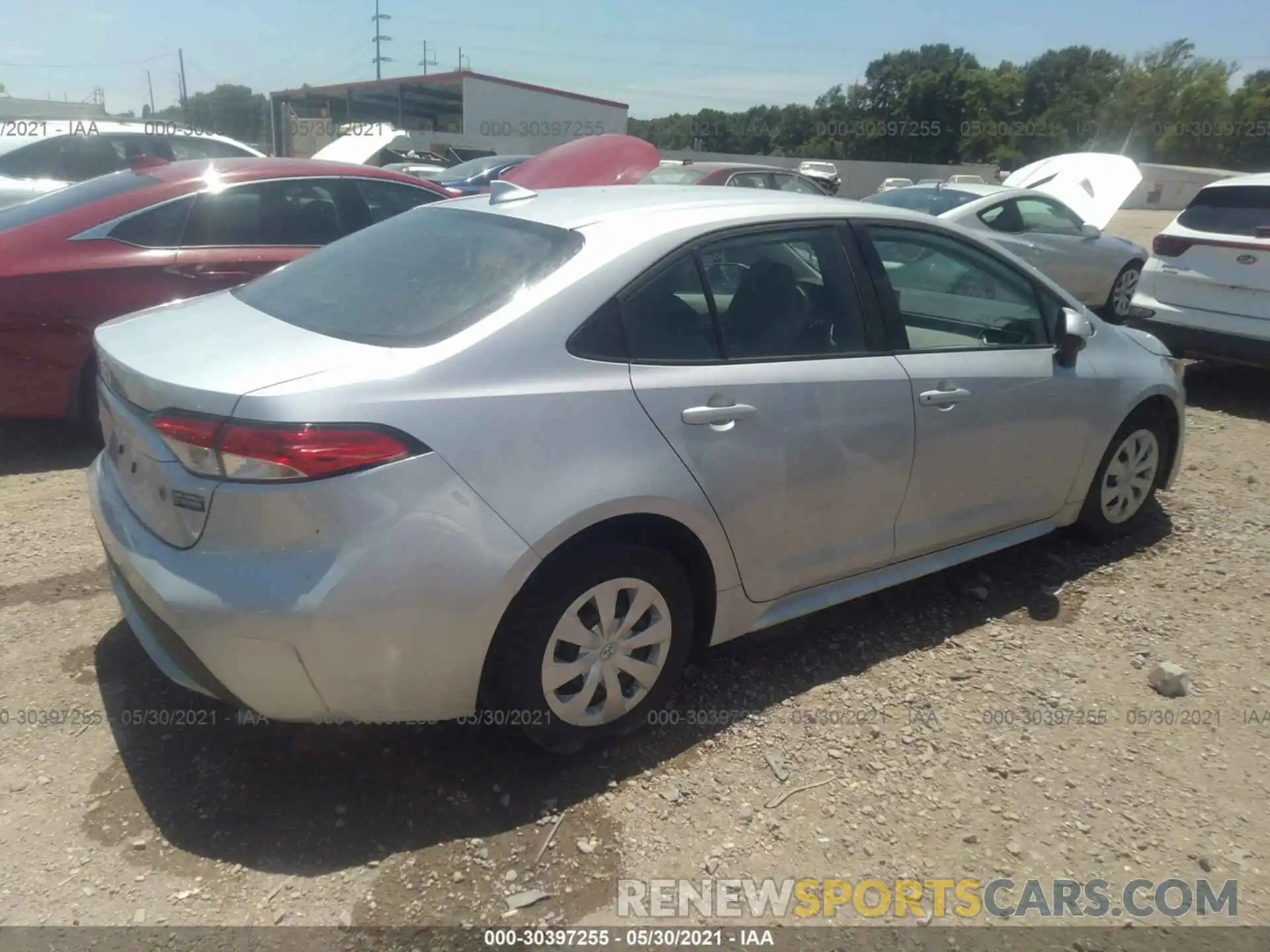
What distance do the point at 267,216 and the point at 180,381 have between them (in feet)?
11.6

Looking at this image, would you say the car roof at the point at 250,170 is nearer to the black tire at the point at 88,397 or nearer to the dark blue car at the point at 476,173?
the black tire at the point at 88,397

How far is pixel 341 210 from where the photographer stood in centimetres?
595

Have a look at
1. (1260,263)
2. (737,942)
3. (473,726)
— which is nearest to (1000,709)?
(737,942)

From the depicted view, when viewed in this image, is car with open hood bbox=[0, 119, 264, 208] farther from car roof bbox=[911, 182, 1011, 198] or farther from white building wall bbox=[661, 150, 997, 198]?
white building wall bbox=[661, 150, 997, 198]

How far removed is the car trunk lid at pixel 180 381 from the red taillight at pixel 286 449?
0.15ft

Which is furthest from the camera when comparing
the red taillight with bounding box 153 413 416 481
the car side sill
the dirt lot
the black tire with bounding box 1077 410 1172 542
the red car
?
the red car

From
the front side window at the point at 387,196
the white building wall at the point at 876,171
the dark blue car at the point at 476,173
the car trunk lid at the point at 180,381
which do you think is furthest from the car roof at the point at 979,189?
the white building wall at the point at 876,171

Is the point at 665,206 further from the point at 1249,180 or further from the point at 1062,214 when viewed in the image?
the point at 1062,214

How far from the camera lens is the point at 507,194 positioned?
344cm

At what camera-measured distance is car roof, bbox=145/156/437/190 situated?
5.45m

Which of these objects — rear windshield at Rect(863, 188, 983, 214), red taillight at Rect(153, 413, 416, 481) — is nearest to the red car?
red taillight at Rect(153, 413, 416, 481)

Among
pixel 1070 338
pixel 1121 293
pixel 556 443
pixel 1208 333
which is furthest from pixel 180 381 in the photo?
pixel 1121 293

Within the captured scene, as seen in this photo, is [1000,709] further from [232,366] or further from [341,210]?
[341,210]

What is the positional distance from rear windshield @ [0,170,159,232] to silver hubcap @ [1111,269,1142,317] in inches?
Result: 358
